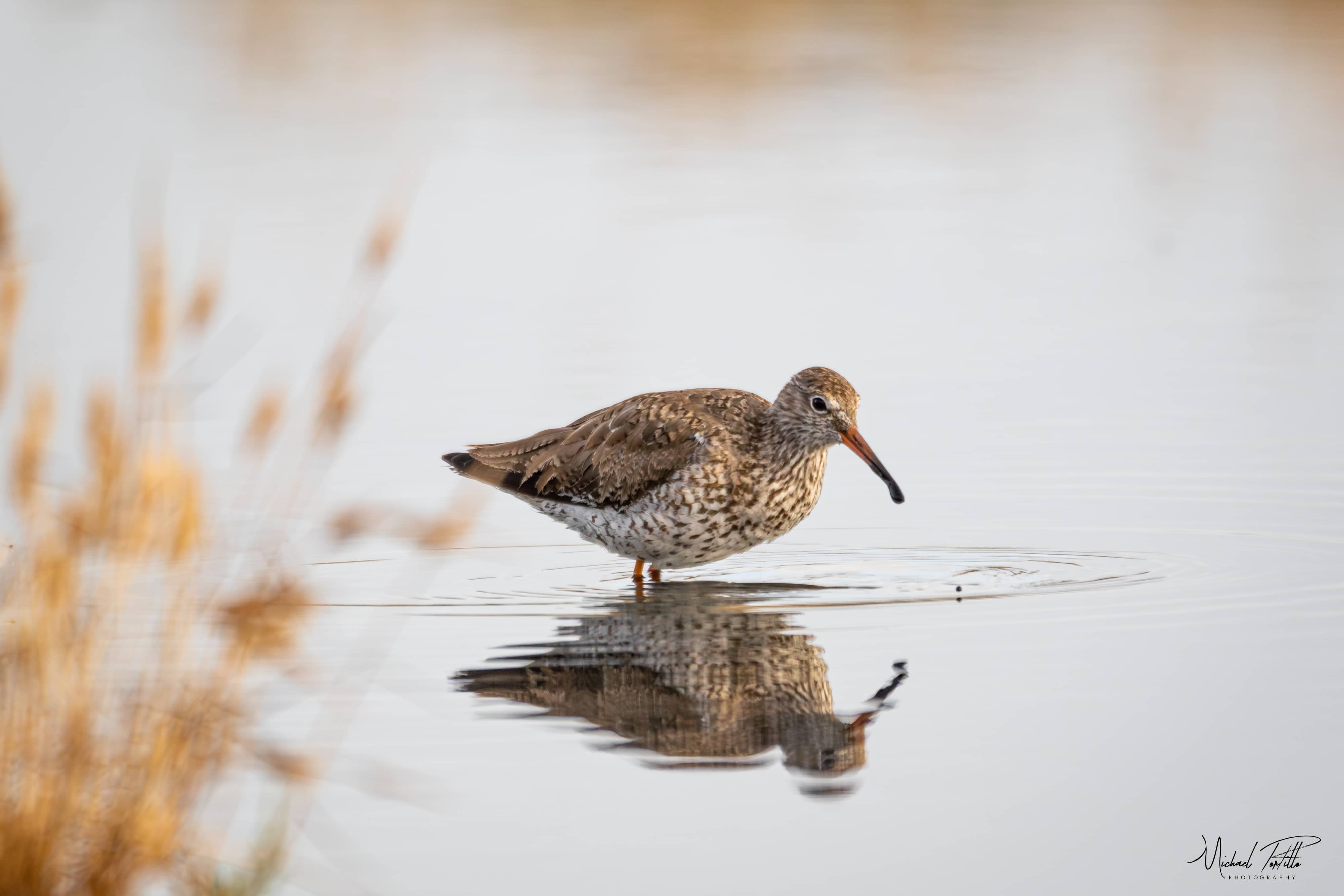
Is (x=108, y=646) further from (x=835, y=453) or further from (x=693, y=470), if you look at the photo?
(x=835, y=453)

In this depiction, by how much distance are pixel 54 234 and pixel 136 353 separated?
41.8 feet

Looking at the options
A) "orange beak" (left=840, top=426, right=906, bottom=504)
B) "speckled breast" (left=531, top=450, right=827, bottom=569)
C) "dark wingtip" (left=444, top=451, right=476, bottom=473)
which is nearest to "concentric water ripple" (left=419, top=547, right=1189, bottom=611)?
"speckled breast" (left=531, top=450, right=827, bottom=569)

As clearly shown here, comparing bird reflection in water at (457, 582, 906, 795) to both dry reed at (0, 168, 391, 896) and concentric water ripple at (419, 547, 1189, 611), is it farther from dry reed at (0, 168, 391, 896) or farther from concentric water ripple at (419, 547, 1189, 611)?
dry reed at (0, 168, 391, 896)

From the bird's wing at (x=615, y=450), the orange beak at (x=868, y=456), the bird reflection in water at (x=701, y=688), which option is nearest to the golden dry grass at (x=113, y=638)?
the bird reflection in water at (x=701, y=688)

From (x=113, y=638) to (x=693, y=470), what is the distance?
15.8 feet

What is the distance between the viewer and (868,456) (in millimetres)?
9414

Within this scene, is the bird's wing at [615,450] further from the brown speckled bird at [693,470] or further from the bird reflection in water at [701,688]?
the bird reflection in water at [701,688]

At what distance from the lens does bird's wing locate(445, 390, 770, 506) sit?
944 centimetres

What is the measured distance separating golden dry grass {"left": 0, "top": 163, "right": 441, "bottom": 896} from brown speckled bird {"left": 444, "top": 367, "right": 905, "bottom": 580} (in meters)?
4.58

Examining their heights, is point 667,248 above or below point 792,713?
above

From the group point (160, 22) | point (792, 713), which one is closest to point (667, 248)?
point (792, 713)

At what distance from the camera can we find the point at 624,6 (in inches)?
1535

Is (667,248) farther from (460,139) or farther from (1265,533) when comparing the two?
(1265,533)

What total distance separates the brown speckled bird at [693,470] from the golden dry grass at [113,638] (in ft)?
15.0
